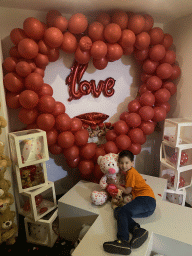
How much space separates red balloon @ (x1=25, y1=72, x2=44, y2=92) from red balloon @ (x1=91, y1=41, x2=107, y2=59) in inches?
27.1

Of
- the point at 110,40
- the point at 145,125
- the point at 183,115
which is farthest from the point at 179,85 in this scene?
the point at 110,40

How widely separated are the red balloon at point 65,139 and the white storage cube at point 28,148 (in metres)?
0.29

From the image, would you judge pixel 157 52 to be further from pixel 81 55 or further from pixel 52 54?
pixel 52 54

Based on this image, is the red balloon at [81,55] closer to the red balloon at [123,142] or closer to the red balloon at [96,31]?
the red balloon at [96,31]

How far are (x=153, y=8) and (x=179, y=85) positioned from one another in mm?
1084

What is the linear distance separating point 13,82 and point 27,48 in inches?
15.2

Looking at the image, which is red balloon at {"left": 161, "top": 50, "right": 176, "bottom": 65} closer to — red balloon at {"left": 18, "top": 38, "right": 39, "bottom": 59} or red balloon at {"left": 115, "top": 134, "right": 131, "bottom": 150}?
red balloon at {"left": 115, "top": 134, "right": 131, "bottom": 150}

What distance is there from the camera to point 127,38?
2.26 metres

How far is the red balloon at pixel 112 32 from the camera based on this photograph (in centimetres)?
221

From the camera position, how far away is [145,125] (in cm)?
252

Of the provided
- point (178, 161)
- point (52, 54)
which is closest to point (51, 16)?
point (52, 54)

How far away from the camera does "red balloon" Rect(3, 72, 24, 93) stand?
2070 millimetres

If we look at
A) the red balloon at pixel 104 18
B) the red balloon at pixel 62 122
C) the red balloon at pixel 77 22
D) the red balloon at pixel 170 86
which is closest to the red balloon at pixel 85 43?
the red balloon at pixel 77 22

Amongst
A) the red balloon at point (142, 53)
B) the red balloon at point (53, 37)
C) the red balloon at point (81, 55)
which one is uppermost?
the red balloon at point (53, 37)
